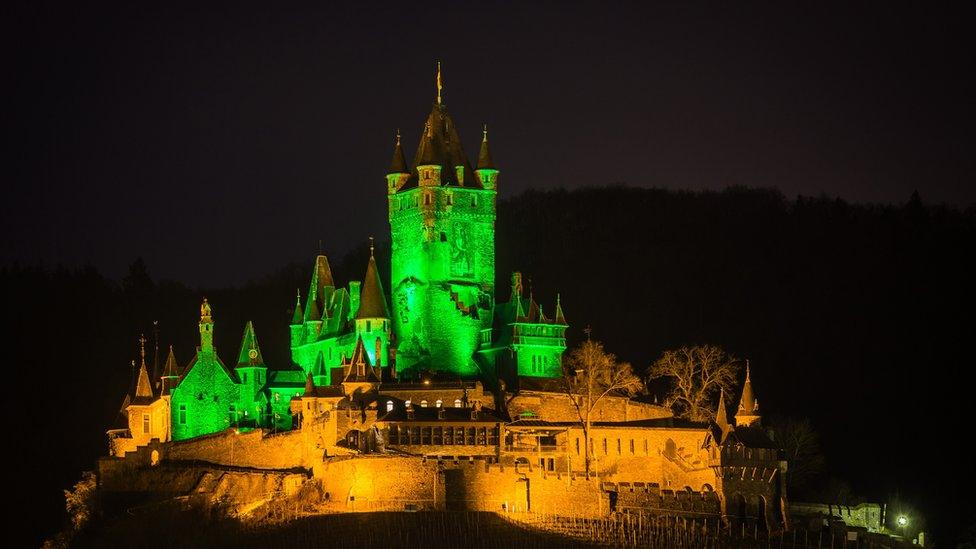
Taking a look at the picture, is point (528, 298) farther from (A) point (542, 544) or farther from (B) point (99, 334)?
(B) point (99, 334)

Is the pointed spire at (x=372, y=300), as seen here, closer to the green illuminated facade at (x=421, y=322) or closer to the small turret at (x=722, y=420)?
the green illuminated facade at (x=421, y=322)

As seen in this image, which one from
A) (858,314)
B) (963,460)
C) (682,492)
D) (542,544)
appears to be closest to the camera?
(542,544)

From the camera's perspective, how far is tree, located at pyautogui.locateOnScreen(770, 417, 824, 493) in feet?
293

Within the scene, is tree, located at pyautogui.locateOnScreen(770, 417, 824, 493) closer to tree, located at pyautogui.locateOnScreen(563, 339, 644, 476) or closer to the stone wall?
the stone wall

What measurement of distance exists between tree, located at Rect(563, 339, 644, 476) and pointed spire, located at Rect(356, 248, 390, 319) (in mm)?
9700

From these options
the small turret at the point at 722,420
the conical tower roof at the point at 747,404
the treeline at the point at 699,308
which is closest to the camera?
the small turret at the point at 722,420

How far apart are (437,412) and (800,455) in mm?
19249

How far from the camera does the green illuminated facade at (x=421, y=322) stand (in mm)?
91875

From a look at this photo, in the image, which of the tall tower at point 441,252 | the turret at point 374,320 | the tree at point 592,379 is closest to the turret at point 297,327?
the tall tower at point 441,252

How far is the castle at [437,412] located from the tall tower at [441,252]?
0.28 ft

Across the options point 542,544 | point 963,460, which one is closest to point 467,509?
point 542,544

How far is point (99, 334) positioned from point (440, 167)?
4361cm

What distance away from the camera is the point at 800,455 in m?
91.5

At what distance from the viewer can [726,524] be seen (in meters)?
76.4
